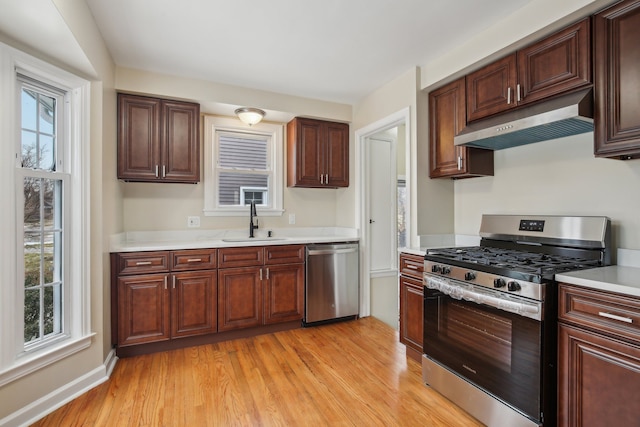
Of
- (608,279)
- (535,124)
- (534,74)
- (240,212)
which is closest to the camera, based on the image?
(608,279)

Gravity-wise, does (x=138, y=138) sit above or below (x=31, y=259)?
above

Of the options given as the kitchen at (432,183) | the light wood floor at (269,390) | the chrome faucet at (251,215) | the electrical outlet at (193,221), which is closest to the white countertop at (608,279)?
the kitchen at (432,183)

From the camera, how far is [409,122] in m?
2.94

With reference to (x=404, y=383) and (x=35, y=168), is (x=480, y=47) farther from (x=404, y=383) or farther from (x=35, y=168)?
(x=35, y=168)

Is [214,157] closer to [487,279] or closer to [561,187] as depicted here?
[487,279]

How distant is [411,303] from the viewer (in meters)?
2.62

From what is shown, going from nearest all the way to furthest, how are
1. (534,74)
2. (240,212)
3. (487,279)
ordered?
(487,279), (534,74), (240,212)

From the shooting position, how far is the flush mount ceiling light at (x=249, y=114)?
10.9ft

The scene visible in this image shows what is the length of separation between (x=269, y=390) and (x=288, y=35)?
254 cm

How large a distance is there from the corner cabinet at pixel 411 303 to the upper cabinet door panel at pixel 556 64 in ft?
4.51

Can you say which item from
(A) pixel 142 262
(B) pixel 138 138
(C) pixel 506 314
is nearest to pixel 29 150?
(B) pixel 138 138

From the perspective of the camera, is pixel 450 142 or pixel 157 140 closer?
pixel 450 142

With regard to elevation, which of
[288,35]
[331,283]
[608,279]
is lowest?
[331,283]

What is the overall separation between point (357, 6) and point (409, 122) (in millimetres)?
1172
